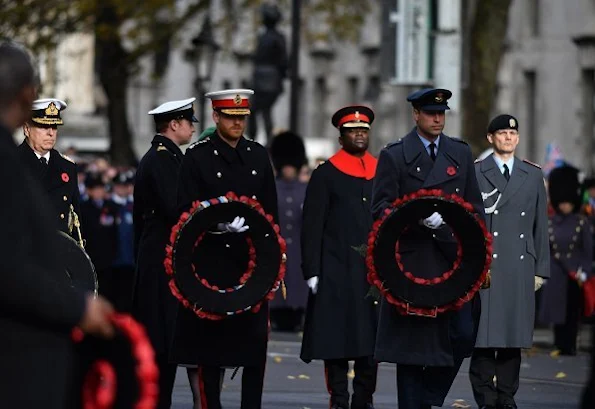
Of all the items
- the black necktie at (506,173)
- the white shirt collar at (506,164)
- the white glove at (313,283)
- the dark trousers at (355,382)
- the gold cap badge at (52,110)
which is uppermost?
the gold cap badge at (52,110)

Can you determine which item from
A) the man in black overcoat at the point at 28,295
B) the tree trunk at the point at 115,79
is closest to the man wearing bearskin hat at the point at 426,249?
the man in black overcoat at the point at 28,295

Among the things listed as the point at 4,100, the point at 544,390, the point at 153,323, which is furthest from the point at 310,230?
the point at 4,100

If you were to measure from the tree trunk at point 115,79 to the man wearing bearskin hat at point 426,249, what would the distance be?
24.8 m

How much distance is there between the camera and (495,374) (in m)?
13.2

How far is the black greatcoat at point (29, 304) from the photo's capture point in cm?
583

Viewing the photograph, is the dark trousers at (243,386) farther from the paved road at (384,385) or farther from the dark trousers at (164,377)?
the paved road at (384,385)

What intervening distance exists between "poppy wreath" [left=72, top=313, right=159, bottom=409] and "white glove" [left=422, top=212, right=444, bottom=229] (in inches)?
200

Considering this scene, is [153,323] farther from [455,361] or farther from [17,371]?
[17,371]

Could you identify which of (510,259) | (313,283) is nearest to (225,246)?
(313,283)

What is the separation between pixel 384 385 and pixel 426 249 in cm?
460

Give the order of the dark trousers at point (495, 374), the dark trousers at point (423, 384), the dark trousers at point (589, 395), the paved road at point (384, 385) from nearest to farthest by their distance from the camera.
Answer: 1. the dark trousers at point (589, 395)
2. the dark trousers at point (423, 384)
3. the dark trousers at point (495, 374)
4. the paved road at point (384, 385)

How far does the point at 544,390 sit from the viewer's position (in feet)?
49.9

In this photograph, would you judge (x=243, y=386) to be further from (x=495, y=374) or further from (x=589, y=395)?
(x=589, y=395)

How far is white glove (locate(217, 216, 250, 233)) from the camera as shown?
35.8 feet
